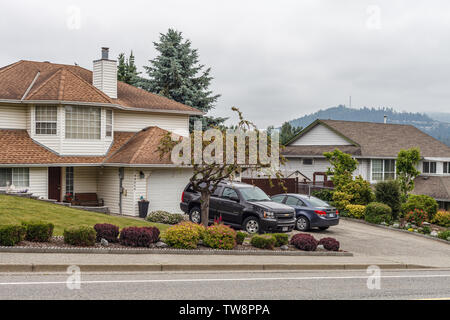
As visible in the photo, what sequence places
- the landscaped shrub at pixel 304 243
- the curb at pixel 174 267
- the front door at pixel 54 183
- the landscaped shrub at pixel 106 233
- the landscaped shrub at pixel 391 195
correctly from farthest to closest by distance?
the landscaped shrub at pixel 391 195
the front door at pixel 54 183
the landscaped shrub at pixel 304 243
the landscaped shrub at pixel 106 233
the curb at pixel 174 267

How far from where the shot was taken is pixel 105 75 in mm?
28312

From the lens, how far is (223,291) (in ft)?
31.9

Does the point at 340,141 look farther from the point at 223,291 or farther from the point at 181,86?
the point at 223,291

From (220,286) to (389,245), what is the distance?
11621 millimetres

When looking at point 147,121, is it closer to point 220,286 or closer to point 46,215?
point 46,215

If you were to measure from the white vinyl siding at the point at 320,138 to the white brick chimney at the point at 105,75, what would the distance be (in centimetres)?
1829

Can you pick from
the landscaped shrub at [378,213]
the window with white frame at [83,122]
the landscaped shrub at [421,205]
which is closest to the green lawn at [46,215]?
the window with white frame at [83,122]

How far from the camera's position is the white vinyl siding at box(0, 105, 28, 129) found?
25.0m

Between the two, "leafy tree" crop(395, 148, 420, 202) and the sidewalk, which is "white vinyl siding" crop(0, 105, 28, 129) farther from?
"leafy tree" crop(395, 148, 420, 202)

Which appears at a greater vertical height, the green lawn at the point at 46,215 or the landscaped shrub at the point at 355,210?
the green lawn at the point at 46,215

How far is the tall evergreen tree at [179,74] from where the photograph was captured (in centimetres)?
3969

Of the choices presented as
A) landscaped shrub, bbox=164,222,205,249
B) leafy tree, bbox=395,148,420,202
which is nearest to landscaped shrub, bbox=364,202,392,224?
leafy tree, bbox=395,148,420,202

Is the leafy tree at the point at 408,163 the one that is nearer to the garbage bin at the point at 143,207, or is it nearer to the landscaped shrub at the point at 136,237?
the garbage bin at the point at 143,207
